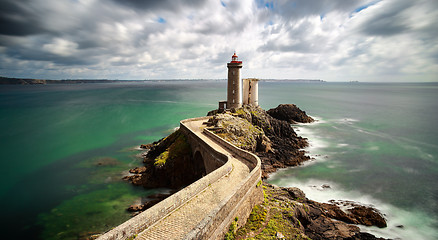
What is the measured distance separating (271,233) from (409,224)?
1427 cm

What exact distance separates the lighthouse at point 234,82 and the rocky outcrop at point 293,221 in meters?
19.3

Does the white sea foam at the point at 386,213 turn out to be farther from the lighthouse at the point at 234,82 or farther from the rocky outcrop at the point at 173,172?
the lighthouse at the point at 234,82

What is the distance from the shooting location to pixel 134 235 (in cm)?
784

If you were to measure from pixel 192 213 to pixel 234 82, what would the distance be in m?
26.2

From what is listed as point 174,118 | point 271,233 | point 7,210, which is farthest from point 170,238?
point 174,118

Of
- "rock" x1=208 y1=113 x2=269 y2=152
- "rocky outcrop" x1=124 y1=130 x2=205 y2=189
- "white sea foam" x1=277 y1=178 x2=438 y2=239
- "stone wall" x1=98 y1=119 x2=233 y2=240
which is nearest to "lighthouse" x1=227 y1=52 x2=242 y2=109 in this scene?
"rock" x1=208 y1=113 x2=269 y2=152

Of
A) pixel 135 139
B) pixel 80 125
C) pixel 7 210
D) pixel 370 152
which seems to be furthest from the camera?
pixel 80 125

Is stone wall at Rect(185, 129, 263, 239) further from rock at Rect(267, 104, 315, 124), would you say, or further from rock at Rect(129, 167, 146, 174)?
rock at Rect(267, 104, 315, 124)

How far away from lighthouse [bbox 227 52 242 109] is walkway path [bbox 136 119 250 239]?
2185cm

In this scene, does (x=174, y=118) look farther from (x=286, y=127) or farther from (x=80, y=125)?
(x=286, y=127)

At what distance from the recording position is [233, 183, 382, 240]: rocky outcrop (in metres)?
11.1

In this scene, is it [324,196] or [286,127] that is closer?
[324,196]

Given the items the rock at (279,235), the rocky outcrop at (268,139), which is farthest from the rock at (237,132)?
the rock at (279,235)

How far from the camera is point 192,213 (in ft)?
30.7
